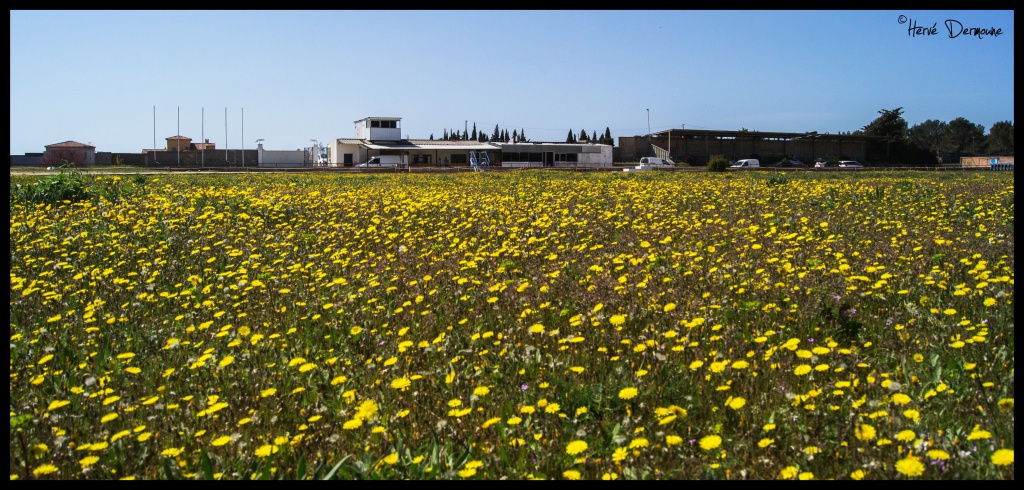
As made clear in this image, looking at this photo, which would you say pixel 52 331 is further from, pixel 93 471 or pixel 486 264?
pixel 486 264

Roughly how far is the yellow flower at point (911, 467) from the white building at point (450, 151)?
66567mm

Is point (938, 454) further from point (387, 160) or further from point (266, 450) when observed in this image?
point (387, 160)

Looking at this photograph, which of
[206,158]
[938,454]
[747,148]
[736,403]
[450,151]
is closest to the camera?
[938,454]

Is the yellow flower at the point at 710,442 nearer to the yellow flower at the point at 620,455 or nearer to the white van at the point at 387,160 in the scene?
the yellow flower at the point at 620,455

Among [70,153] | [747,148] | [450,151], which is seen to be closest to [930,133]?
[747,148]

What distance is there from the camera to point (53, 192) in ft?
39.9

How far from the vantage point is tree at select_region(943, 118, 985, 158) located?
10229 centimetres

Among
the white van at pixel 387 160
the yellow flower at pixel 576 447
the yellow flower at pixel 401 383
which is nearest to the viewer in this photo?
the yellow flower at pixel 576 447

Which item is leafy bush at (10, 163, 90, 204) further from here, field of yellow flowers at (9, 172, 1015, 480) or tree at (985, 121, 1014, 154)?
tree at (985, 121, 1014, 154)

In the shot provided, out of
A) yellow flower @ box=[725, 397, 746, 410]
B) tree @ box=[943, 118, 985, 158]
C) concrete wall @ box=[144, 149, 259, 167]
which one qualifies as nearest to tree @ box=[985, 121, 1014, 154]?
tree @ box=[943, 118, 985, 158]

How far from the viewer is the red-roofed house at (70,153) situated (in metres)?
67.3

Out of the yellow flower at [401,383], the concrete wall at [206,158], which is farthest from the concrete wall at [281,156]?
the yellow flower at [401,383]

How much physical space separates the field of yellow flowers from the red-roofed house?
67.8m

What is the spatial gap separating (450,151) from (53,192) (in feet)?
194
